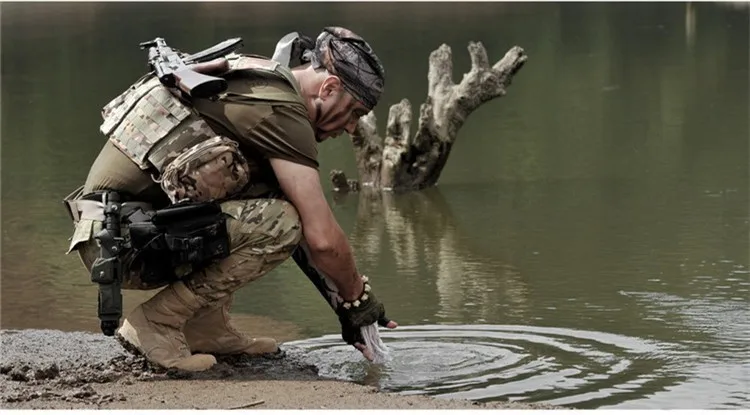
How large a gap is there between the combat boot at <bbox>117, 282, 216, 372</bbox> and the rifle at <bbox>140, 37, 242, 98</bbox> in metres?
0.71

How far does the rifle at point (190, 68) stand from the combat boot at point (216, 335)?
0.83 metres

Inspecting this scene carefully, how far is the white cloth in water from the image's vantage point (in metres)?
5.30

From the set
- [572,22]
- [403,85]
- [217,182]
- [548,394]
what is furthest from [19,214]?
[572,22]

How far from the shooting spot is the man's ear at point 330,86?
516 cm

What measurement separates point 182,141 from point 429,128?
16.3 feet

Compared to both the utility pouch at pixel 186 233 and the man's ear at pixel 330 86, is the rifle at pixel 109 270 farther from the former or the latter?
the man's ear at pixel 330 86

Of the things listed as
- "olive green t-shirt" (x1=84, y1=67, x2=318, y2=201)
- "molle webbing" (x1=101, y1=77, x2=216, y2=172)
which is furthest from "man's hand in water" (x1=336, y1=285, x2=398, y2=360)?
"molle webbing" (x1=101, y1=77, x2=216, y2=172)

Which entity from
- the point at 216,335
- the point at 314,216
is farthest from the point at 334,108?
the point at 216,335

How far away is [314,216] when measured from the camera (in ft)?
16.3

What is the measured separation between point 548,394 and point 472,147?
23.0 feet

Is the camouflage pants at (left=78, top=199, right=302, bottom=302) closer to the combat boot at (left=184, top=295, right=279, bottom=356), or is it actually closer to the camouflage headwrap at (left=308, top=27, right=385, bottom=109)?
the combat boot at (left=184, top=295, right=279, bottom=356)

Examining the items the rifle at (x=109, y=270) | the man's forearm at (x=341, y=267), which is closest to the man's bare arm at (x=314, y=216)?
the man's forearm at (x=341, y=267)

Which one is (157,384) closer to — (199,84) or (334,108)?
(199,84)

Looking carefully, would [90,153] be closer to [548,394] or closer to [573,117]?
[573,117]
